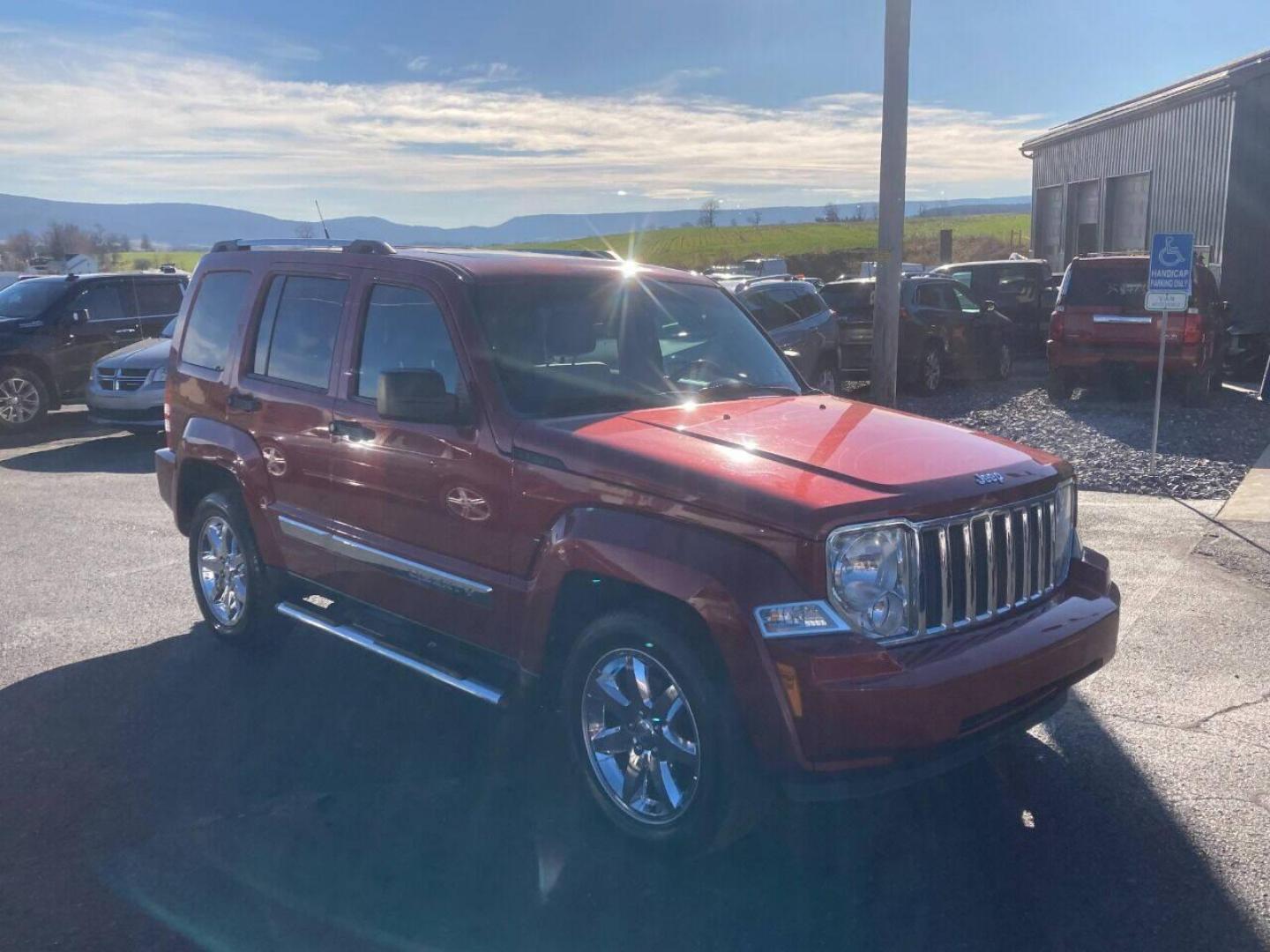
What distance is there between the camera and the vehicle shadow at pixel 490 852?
358 centimetres

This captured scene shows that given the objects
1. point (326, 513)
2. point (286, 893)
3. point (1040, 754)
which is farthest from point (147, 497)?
point (1040, 754)

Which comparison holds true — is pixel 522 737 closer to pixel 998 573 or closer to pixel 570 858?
pixel 570 858

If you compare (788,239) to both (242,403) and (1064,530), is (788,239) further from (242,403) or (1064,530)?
(1064,530)

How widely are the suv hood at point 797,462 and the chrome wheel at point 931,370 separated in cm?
1302

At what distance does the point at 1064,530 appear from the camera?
4.48 metres

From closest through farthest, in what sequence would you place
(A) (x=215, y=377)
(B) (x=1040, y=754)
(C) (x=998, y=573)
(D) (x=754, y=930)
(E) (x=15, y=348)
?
(D) (x=754, y=930), (C) (x=998, y=573), (B) (x=1040, y=754), (A) (x=215, y=377), (E) (x=15, y=348)

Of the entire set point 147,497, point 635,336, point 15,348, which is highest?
point 635,336

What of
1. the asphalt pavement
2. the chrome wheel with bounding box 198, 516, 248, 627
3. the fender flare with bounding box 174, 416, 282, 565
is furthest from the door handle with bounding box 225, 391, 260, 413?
the asphalt pavement

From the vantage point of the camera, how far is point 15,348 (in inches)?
607

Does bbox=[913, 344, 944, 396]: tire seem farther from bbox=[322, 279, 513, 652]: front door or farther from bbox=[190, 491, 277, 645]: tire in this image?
bbox=[322, 279, 513, 652]: front door

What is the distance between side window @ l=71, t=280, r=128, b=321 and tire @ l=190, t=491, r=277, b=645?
11.1m

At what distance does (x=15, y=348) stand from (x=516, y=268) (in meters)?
12.9

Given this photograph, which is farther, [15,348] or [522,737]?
[15,348]

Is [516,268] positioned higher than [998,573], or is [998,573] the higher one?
[516,268]
